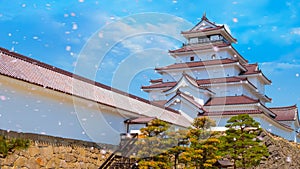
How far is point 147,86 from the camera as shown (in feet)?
80.5

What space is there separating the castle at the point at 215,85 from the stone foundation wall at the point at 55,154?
9.48 meters

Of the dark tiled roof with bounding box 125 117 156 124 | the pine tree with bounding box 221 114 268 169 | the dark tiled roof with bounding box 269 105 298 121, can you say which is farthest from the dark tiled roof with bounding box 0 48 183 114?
the dark tiled roof with bounding box 269 105 298 121

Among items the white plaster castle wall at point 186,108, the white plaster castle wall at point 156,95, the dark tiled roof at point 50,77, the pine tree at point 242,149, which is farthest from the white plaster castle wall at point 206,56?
the dark tiled roof at point 50,77

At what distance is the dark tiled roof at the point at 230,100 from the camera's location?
20.6m

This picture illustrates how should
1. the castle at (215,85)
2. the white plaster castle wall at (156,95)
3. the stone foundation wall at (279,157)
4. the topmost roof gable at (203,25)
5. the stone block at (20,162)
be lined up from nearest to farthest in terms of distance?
1. the stone block at (20,162)
2. the stone foundation wall at (279,157)
3. the castle at (215,85)
4. the white plaster castle wall at (156,95)
5. the topmost roof gable at (203,25)

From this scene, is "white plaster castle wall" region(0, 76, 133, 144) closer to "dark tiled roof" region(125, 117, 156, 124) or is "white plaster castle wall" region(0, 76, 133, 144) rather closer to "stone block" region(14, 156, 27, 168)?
"dark tiled roof" region(125, 117, 156, 124)

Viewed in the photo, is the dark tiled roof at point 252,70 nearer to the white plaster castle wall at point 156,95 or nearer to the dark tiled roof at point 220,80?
the dark tiled roof at point 220,80

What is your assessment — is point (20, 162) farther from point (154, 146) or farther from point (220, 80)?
point (220, 80)

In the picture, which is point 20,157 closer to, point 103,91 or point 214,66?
point 103,91

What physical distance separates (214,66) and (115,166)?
14169 millimetres

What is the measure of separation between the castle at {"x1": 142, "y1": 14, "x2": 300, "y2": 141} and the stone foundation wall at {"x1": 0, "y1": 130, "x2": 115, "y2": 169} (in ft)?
31.1

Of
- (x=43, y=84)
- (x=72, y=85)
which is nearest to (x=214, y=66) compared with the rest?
(x=72, y=85)

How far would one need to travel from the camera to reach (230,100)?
21359 mm

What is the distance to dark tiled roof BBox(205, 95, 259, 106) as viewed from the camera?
2061 centimetres
